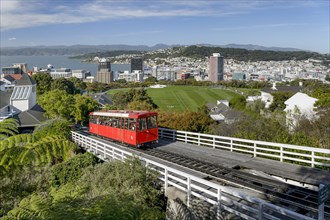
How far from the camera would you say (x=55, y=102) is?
35.0 m

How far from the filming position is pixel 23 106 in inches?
1658

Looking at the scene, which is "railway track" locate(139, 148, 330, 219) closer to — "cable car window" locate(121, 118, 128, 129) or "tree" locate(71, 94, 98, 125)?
"cable car window" locate(121, 118, 128, 129)

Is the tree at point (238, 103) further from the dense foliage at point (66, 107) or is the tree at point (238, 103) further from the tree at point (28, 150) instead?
the tree at point (28, 150)

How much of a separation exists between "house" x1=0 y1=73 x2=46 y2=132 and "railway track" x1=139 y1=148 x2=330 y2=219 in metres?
28.0

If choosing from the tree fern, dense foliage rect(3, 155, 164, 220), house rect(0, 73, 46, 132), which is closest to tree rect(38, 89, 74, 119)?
house rect(0, 73, 46, 132)

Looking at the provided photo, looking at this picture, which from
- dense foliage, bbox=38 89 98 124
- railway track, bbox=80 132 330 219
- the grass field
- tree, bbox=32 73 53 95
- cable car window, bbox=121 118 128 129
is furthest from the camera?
the grass field

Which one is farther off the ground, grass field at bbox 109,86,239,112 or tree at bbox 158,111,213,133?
tree at bbox 158,111,213,133

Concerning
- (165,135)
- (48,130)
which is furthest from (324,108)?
(48,130)

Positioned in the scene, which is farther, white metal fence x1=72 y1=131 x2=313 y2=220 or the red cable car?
the red cable car

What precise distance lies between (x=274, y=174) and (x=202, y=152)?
205 inches

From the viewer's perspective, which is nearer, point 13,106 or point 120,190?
point 120,190

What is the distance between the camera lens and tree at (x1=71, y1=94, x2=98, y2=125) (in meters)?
35.5

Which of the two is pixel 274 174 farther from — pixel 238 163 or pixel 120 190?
pixel 120 190

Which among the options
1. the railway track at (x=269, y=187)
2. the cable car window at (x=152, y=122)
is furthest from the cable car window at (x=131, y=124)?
the railway track at (x=269, y=187)
